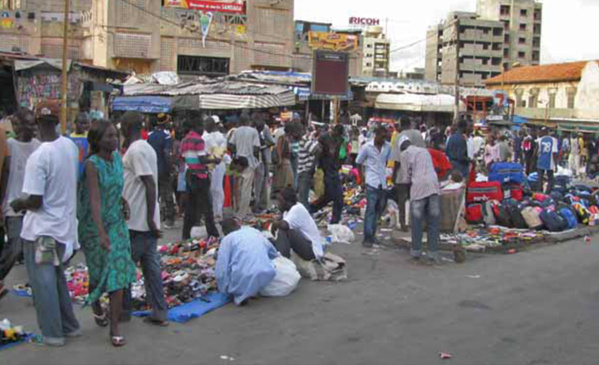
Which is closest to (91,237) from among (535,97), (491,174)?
(491,174)

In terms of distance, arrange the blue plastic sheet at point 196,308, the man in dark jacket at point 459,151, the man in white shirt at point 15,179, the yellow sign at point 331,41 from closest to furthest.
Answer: the blue plastic sheet at point 196,308, the man in white shirt at point 15,179, the man in dark jacket at point 459,151, the yellow sign at point 331,41

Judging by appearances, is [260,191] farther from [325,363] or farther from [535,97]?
[535,97]

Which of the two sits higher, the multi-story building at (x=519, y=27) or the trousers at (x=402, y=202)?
the multi-story building at (x=519, y=27)

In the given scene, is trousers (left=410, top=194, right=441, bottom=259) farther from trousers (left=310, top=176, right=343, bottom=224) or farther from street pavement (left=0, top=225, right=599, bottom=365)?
trousers (left=310, top=176, right=343, bottom=224)

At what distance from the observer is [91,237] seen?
5590mm

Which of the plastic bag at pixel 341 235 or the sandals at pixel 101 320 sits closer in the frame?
the sandals at pixel 101 320

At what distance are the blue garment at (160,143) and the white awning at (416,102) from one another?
27539 mm

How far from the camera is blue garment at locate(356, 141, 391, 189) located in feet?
33.6

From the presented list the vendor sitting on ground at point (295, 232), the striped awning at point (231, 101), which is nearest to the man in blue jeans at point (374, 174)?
the vendor sitting on ground at point (295, 232)

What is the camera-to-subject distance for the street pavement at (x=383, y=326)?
18.2ft

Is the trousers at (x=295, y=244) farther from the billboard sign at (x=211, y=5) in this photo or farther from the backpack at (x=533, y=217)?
the billboard sign at (x=211, y=5)

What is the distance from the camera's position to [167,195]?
11641mm

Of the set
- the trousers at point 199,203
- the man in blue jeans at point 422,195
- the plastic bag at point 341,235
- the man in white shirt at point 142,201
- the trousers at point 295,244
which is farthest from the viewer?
the plastic bag at point 341,235

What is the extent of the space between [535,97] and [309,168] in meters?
56.2
